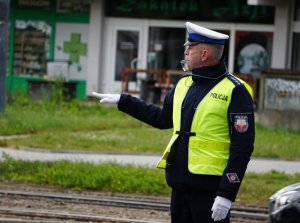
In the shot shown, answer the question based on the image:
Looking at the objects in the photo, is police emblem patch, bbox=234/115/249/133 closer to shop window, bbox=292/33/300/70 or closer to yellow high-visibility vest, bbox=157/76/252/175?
yellow high-visibility vest, bbox=157/76/252/175

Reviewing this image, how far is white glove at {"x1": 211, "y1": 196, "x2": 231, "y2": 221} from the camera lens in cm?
609

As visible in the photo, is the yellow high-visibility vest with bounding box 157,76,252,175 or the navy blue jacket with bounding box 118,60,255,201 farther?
the yellow high-visibility vest with bounding box 157,76,252,175

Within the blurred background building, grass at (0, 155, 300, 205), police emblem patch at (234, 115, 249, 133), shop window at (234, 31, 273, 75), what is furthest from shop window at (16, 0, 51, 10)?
police emblem patch at (234, 115, 249, 133)

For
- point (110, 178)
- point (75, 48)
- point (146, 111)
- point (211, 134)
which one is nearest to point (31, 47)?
point (75, 48)

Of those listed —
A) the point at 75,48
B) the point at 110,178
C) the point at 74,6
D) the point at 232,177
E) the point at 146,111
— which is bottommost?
the point at 110,178

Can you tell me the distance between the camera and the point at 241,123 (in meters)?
6.23

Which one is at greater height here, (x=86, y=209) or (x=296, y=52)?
(x=296, y=52)

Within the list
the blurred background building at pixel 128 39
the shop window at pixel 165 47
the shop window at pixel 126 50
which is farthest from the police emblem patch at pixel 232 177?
the shop window at pixel 126 50

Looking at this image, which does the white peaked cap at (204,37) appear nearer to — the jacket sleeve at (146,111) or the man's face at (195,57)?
the man's face at (195,57)

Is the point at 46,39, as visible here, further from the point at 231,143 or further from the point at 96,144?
the point at 231,143

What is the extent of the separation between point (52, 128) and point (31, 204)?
8074 mm

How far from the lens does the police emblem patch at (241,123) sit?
622 centimetres

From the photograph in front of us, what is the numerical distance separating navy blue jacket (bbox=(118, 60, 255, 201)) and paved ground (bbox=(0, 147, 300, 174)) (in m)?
8.52

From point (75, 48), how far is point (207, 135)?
25.1 meters
